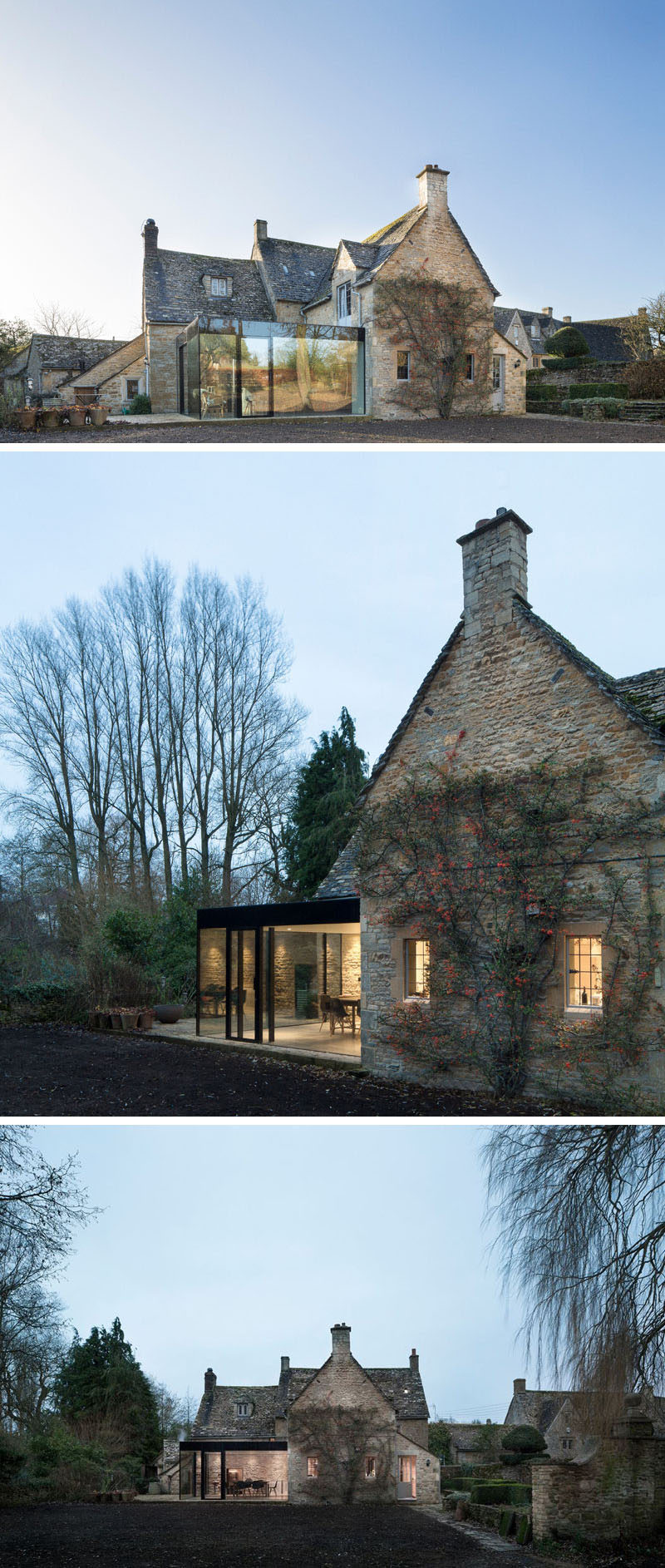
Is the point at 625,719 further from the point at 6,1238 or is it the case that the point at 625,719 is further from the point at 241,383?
the point at 241,383

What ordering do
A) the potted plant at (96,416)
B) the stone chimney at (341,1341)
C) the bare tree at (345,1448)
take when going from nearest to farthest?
the bare tree at (345,1448)
the stone chimney at (341,1341)
the potted plant at (96,416)

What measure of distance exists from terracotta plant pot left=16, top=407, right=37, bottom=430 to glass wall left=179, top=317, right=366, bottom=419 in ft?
12.3

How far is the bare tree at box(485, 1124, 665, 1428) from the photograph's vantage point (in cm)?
837

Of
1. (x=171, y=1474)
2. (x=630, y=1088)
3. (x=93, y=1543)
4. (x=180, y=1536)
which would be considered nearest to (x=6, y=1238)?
(x=93, y=1543)

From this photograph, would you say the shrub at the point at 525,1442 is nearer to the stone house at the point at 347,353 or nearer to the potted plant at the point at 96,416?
the stone house at the point at 347,353

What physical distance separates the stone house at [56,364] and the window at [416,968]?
24743mm

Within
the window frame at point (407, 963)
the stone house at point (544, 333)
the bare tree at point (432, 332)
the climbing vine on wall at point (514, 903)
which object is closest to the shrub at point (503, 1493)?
the climbing vine on wall at point (514, 903)

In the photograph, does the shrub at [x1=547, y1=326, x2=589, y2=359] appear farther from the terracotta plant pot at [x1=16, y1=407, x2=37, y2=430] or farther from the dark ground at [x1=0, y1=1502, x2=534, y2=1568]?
the dark ground at [x1=0, y1=1502, x2=534, y2=1568]

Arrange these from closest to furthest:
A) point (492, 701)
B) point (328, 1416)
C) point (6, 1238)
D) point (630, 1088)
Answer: point (630, 1088)
point (6, 1238)
point (492, 701)
point (328, 1416)

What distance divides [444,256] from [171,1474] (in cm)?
2915

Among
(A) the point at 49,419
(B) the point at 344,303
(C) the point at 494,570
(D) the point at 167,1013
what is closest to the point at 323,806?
(D) the point at 167,1013

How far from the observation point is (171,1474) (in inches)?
985

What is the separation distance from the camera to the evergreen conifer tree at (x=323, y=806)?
84.6 feet

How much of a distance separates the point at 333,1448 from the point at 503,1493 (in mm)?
3496
